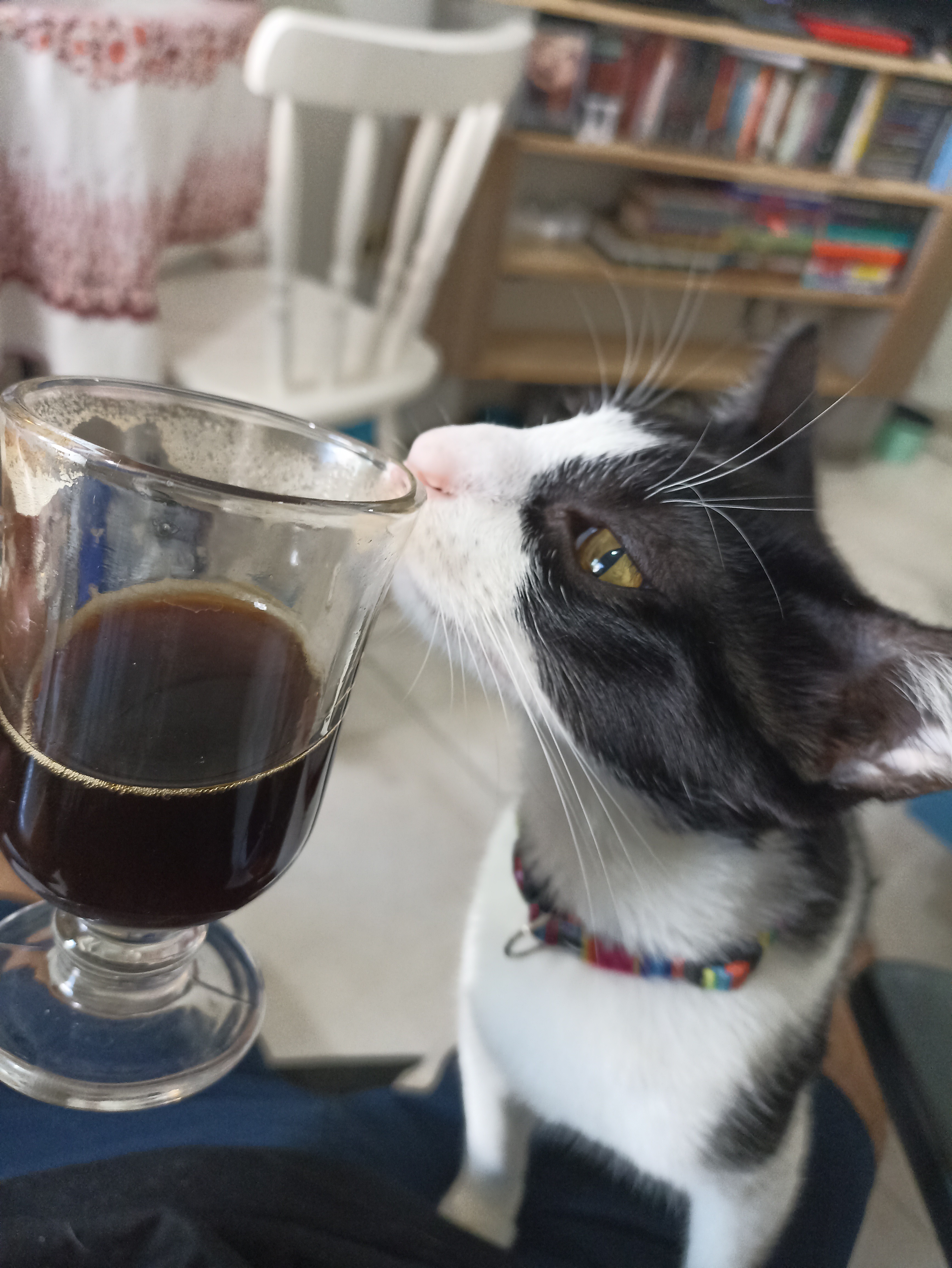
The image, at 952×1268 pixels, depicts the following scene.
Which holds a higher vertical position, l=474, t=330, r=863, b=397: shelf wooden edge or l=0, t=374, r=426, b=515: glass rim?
l=0, t=374, r=426, b=515: glass rim

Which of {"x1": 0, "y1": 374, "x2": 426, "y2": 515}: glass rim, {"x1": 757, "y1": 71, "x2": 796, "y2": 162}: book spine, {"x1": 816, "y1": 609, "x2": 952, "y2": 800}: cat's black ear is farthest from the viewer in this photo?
{"x1": 757, "y1": 71, "x2": 796, "y2": 162}: book spine

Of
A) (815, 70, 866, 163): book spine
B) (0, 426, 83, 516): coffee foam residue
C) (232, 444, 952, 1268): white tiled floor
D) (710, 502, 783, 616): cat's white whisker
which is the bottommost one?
(232, 444, 952, 1268): white tiled floor

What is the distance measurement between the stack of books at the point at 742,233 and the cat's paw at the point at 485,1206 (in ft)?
3.93

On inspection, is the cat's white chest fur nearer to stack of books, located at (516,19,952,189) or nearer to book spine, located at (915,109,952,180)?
book spine, located at (915,109,952,180)

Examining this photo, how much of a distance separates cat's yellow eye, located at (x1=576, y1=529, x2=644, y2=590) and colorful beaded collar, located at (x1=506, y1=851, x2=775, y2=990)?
23 centimetres

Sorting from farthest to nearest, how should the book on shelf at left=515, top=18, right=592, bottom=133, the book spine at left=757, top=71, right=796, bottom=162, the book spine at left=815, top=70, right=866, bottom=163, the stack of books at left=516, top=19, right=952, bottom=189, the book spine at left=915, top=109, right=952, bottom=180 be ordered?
1. the book on shelf at left=515, top=18, right=592, bottom=133
2. the book spine at left=757, top=71, right=796, bottom=162
3. the stack of books at left=516, top=19, right=952, bottom=189
4. the book spine at left=815, top=70, right=866, bottom=163
5. the book spine at left=915, top=109, right=952, bottom=180

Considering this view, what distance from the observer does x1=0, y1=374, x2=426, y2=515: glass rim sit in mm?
316

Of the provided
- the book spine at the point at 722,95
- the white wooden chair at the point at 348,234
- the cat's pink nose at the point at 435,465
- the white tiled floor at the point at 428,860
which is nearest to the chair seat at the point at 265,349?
the white wooden chair at the point at 348,234

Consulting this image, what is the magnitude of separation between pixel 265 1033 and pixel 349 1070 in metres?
0.10

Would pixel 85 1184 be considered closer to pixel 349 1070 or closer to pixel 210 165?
pixel 349 1070

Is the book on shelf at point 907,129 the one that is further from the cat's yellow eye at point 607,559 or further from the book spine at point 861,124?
the cat's yellow eye at point 607,559

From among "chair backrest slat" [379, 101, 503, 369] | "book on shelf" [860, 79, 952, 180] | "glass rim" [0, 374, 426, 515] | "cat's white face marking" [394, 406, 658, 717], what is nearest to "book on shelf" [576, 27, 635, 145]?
"chair backrest slat" [379, 101, 503, 369]

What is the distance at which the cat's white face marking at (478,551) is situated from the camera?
515mm

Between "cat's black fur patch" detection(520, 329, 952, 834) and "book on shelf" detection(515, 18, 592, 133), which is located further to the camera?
→ "book on shelf" detection(515, 18, 592, 133)
